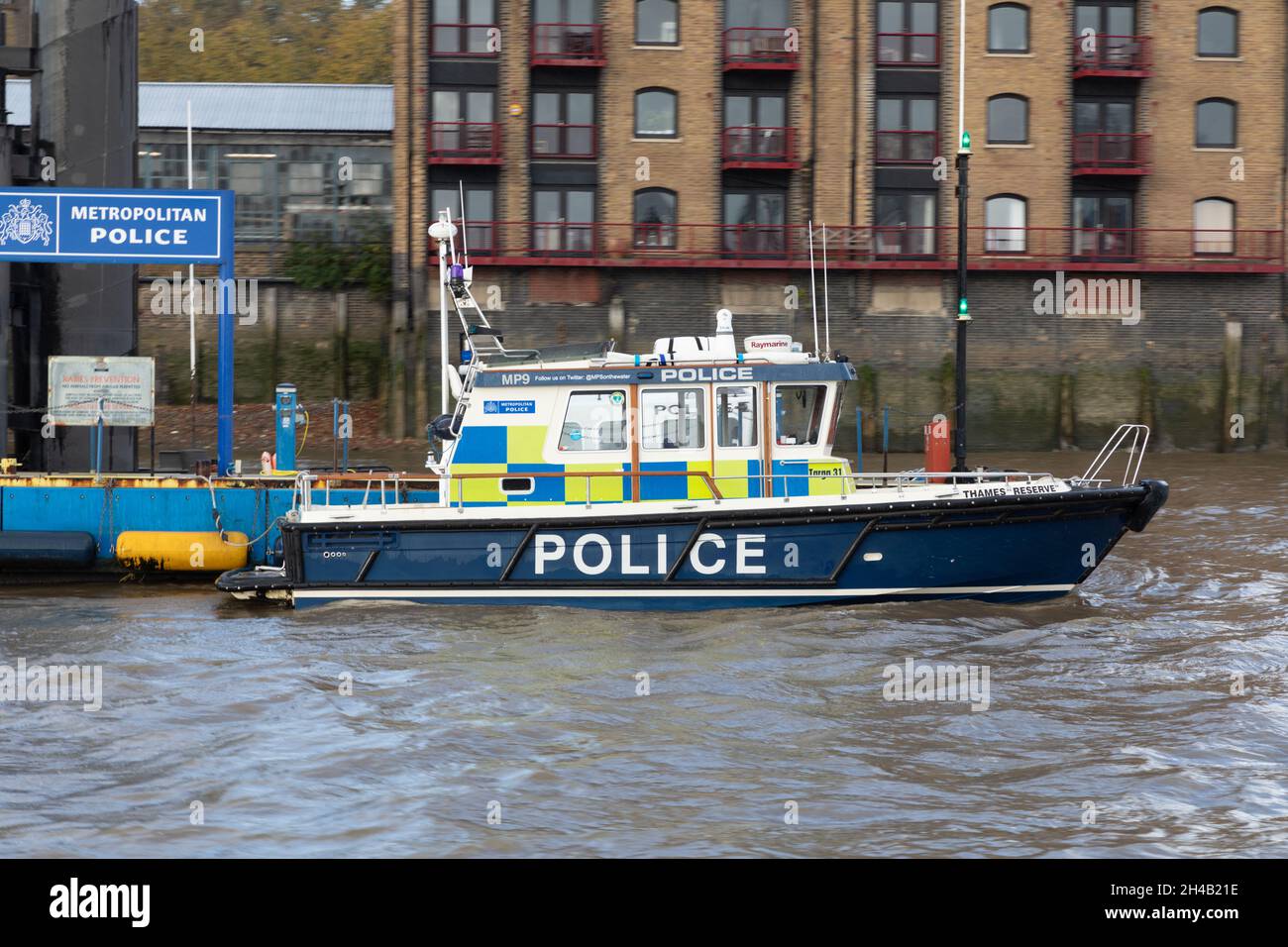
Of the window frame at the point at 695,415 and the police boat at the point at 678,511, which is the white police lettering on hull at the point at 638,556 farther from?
the window frame at the point at 695,415

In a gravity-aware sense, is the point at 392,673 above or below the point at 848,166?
below

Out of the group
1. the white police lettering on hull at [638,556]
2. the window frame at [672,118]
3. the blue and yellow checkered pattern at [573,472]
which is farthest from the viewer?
the window frame at [672,118]

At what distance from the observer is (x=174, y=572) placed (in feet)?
59.8

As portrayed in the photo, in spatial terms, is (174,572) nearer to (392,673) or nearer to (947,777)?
(392,673)

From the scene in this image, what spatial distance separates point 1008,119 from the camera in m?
35.9

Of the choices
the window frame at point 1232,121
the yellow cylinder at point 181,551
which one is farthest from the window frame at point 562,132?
the yellow cylinder at point 181,551

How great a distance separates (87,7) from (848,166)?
18.4 meters

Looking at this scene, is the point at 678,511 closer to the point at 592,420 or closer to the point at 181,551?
the point at 592,420

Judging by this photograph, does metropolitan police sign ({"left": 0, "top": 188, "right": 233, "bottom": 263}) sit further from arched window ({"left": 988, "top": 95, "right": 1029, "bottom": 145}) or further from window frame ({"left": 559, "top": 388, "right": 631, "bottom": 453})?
arched window ({"left": 988, "top": 95, "right": 1029, "bottom": 145})

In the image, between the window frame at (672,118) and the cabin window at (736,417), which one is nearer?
the cabin window at (736,417)

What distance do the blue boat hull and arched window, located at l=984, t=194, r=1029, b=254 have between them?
70.3 feet

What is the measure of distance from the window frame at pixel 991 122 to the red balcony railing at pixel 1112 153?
1.23 meters

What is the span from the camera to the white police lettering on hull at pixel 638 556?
15.3m

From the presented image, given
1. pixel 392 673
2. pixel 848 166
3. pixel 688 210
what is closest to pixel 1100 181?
pixel 848 166
